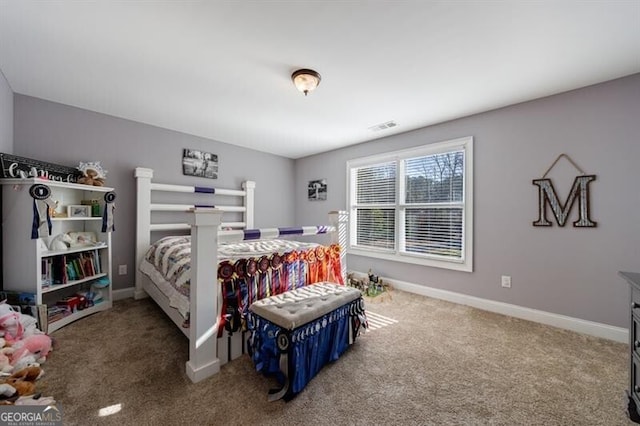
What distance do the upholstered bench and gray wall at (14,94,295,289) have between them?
2.54 meters

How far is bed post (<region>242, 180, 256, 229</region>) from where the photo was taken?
4.30m

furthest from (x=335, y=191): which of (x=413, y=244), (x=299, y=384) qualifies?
(x=299, y=384)

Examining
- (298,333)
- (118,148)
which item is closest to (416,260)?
(298,333)

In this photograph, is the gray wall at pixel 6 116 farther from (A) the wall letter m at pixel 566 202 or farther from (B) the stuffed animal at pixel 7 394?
(A) the wall letter m at pixel 566 202

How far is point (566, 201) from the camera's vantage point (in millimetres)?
2414

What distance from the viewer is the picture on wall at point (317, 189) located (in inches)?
185

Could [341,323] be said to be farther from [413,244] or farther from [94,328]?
[94,328]

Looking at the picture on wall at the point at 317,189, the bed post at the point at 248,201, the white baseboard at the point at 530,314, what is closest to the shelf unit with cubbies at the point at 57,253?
the bed post at the point at 248,201

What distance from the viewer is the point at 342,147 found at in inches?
174

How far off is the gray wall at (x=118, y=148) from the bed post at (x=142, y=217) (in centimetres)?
15

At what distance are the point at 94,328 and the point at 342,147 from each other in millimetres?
3969

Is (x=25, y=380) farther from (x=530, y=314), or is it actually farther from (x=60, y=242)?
(x=530, y=314)

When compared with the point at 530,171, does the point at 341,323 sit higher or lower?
lower

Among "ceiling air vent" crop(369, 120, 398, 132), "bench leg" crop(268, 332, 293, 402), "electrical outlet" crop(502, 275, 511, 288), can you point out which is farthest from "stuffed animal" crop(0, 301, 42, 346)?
"electrical outlet" crop(502, 275, 511, 288)
